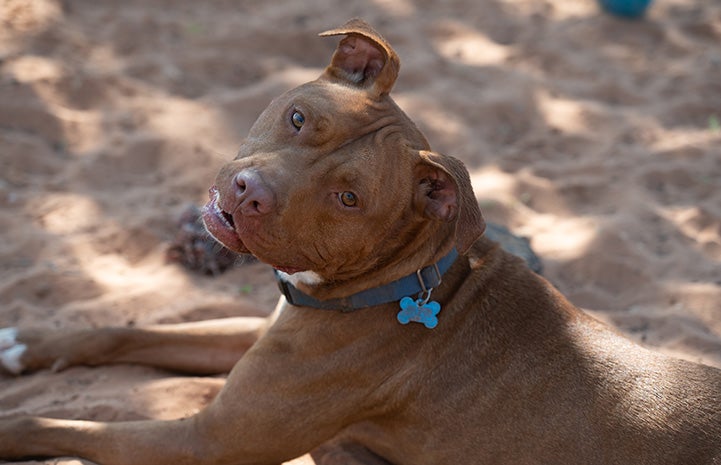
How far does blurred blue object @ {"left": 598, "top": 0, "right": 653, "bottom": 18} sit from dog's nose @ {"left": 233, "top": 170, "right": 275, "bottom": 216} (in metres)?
6.07

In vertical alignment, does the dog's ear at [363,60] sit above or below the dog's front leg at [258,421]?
A: above

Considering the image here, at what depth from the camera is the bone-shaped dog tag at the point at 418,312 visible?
3779mm

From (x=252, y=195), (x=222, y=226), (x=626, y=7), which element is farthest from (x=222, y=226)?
(x=626, y=7)

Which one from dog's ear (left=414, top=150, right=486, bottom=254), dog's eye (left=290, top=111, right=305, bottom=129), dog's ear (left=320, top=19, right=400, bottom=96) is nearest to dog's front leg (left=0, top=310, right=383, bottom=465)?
dog's ear (left=414, top=150, right=486, bottom=254)

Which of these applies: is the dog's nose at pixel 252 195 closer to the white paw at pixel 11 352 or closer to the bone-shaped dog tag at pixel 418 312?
the bone-shaped dog tag at pixel 418 312

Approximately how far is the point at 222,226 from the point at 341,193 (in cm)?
51

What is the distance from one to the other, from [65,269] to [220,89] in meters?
2.29

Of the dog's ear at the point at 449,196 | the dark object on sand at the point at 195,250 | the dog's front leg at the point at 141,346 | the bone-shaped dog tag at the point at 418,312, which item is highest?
the dog's ear at the point at 449,196

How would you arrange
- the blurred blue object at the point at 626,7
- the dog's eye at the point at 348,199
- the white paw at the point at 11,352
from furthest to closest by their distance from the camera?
the blurred blue object at the point at 626,7, the white paw at the point at 11,352, the dog's eye at the point at 348,199

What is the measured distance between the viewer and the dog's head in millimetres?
3463

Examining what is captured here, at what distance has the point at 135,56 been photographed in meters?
6.89

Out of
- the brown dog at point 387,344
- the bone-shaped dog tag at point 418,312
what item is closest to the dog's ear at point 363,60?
the brown dog at point 387,344

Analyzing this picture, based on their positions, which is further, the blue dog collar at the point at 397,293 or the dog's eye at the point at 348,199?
the blue dog collar at the point at 397,293

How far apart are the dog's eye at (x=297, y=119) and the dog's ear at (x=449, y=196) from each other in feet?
1.68
